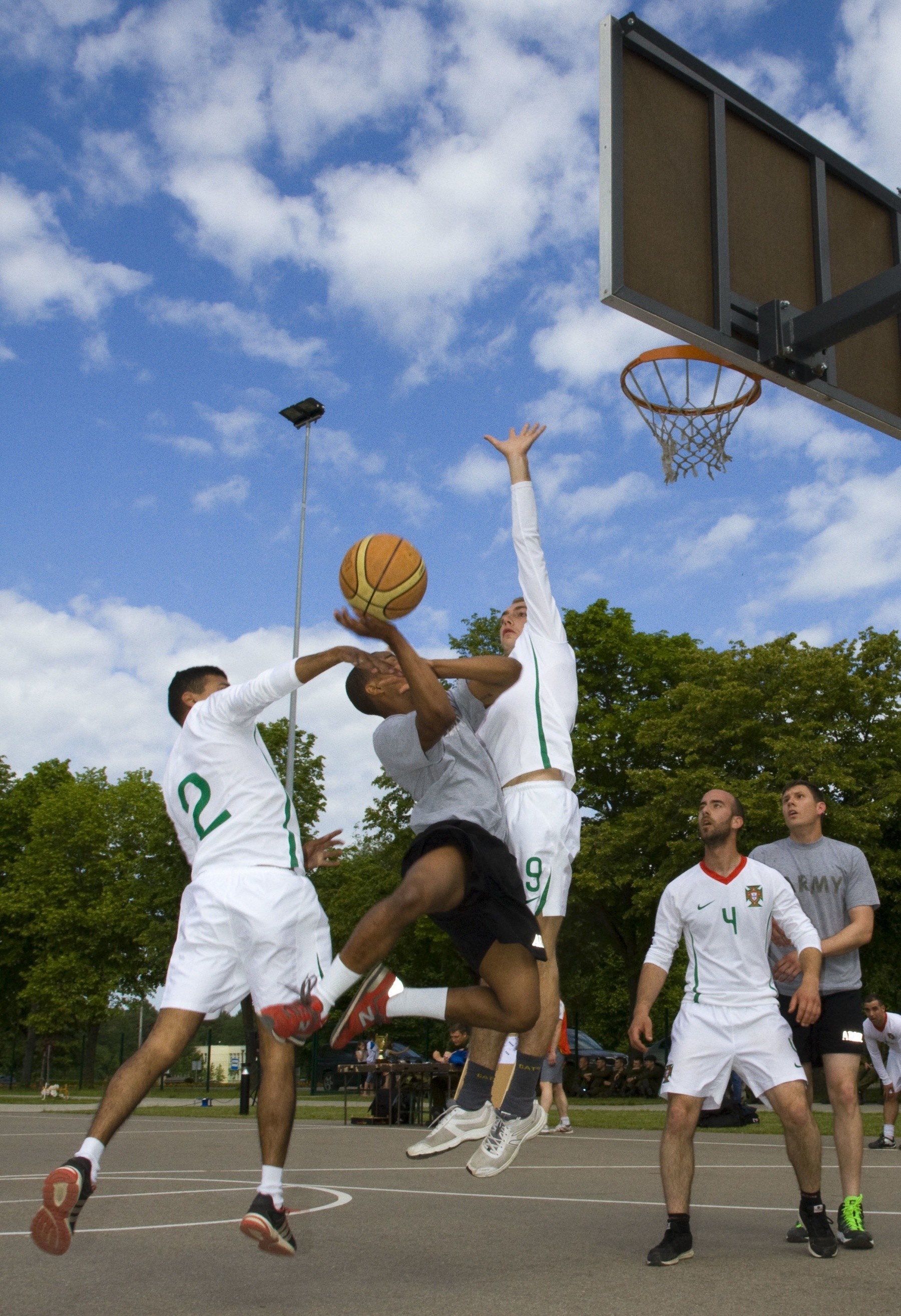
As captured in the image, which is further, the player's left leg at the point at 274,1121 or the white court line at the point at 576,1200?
the white court line at the point at 576,1200

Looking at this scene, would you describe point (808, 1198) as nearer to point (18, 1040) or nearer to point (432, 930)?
point (432, 930)

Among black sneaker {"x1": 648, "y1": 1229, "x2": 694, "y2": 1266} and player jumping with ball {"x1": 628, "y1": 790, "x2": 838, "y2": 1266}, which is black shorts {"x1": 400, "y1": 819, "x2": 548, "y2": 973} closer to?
player jumping with ball {"x1": 628, "y1": 790, "x2": 838, "y2": 1266}

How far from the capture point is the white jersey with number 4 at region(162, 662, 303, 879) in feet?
18.4

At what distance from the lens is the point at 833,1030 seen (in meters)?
6.93

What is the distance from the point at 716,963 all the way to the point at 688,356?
14.0 ft

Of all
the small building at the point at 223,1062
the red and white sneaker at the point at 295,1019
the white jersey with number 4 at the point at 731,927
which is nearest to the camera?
the red and white sneaker at the point at 295,1019

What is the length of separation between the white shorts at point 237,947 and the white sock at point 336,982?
5cm

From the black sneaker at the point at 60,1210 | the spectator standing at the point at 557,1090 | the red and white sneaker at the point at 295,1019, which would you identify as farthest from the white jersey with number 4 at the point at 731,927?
the spectator standing at the point at 557,1090

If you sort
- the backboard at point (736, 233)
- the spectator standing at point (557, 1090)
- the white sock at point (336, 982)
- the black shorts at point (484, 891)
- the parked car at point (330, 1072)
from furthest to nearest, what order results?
the parked car at point (330, 1072) → the spectator standing at point (557, 1090) → the backboard at point (736, 233) → the black shorts at point (484, 891) → the white sock at point (336, 982)

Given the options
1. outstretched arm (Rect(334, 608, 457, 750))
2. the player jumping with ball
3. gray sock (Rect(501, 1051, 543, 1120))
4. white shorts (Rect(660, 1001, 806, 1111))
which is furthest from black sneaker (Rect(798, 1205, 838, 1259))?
outstretched arm (Rect(334, 608, 457, 750))

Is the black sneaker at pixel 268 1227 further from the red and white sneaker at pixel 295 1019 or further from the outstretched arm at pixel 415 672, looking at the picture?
the outstretched arm at pixel 415 672

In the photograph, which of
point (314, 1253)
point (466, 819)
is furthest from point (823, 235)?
point (314, 1253)

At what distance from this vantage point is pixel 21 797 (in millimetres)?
49188

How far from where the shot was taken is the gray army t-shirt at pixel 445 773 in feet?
A: 19.7
